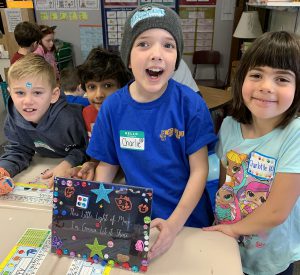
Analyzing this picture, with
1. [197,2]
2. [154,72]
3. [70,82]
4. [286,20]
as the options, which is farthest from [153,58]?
[197,2]

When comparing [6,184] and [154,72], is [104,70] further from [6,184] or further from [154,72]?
[6,184]

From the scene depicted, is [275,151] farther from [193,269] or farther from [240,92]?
[193,269]

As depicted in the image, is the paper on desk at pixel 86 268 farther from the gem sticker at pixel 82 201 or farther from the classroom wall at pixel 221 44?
the classroom wall at pixel 221 44

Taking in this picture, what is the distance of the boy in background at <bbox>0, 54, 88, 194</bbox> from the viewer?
1233 millimetres

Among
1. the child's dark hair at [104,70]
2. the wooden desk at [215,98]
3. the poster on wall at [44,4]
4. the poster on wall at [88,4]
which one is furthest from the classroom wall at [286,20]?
the poster on wall at [44,4]

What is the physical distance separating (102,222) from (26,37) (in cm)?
331

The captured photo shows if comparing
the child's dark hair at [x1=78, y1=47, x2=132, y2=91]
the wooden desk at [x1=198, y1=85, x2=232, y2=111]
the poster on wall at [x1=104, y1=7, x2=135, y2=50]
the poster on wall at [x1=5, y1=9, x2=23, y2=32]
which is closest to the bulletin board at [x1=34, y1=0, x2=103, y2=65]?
the poster on wall at [x1=104, y1=7, x2=135, y2=50]

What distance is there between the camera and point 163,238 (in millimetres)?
857

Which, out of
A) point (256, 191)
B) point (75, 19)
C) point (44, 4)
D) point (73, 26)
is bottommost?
point (256, 191)

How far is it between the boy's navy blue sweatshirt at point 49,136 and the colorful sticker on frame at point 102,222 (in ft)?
1.71

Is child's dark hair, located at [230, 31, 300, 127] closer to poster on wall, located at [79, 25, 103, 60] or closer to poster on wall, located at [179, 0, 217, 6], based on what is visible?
poster on wall, located at [179, 0, 217, 6]

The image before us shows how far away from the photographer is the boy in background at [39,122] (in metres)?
1.23

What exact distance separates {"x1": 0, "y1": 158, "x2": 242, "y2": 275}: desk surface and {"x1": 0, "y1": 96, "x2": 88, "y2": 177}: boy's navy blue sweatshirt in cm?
Answer: 34

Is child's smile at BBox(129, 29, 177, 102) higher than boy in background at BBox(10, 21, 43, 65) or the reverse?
higher
